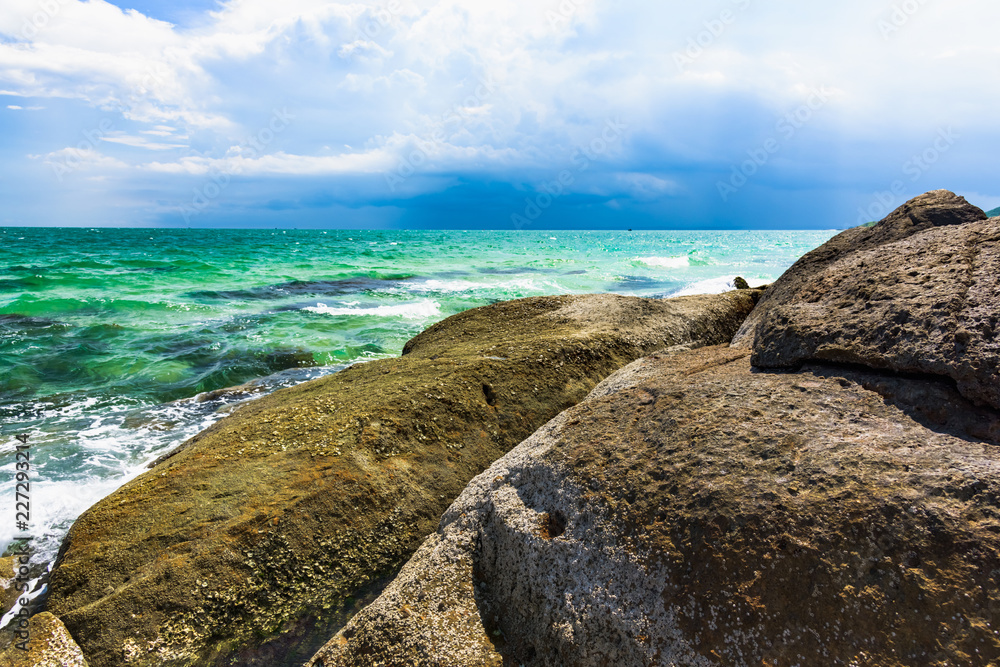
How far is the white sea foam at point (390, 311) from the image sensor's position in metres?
15.8

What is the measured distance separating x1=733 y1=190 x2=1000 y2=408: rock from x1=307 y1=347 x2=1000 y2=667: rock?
0.12 m

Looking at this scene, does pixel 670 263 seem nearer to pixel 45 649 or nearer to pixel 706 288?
pixel 706 288

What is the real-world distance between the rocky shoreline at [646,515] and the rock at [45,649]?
0.05 meters

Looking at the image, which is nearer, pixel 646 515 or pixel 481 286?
pixel 646 515


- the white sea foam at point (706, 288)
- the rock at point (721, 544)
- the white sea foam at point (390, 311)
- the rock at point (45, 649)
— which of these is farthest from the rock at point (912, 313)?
the white sea foam at point (706, 288)

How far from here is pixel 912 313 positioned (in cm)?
257

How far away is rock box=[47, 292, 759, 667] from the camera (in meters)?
3.12

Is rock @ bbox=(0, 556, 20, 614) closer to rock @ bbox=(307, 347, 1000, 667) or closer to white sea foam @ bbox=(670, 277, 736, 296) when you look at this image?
rock @ bbox=(307, 347, 1000, 667)

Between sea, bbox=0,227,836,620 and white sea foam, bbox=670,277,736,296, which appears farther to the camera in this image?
white sea foam, bbox=670,277,736,296

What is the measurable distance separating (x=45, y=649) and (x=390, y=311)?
13.8m

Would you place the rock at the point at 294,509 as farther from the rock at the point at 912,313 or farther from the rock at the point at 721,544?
the rock at the point at 912,313

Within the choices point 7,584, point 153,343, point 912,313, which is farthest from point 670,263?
point 7,584

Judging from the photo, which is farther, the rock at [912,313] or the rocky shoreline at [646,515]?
the rock at [912,313]

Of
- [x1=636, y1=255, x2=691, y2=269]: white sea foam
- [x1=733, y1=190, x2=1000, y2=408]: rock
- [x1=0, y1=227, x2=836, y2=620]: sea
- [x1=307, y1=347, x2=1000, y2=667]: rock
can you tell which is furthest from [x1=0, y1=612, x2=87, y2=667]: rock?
[x1=636, y1=255, x2=691, y2=269]: white sea foam
